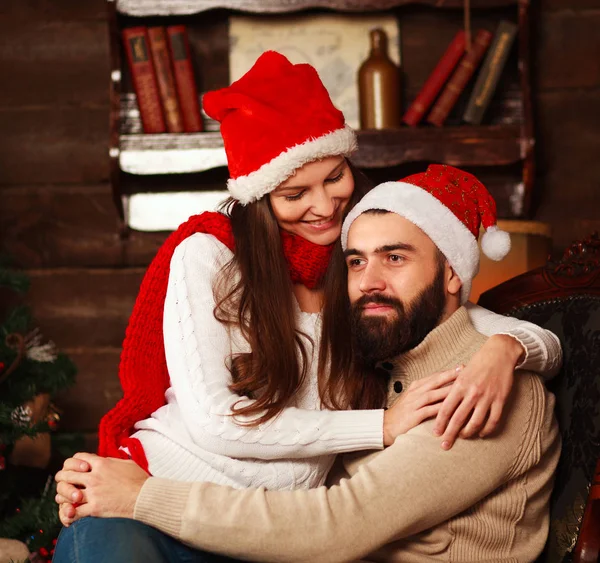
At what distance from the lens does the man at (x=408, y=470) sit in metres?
1.39

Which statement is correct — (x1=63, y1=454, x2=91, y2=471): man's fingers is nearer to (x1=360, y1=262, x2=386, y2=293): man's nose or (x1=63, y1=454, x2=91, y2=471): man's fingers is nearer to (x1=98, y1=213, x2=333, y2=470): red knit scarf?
(x1=98, y1=213, x2=333, y2=470): red knit scarf

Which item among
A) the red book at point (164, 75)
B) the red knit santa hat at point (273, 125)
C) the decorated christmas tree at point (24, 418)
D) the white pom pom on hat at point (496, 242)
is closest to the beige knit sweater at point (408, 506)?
the white pom pom on hat at point (496, 242)

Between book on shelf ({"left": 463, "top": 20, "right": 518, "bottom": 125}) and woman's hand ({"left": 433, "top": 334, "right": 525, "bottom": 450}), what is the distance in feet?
4.73

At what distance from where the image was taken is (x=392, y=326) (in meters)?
1.59

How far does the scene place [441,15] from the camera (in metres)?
2.89

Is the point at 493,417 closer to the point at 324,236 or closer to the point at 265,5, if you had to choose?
the point at 324,236

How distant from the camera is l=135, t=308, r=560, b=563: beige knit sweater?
4.54 ft

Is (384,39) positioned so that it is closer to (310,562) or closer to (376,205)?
(376,205)

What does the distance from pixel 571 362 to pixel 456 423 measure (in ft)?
1.16

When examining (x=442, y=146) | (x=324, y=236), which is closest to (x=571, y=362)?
(x=324, y=236)

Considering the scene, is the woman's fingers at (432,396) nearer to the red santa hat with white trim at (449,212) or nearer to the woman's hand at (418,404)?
the woman's hand at (418,404)

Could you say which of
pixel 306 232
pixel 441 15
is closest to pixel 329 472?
pixel 306 232

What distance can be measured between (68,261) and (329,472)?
5.32 ft

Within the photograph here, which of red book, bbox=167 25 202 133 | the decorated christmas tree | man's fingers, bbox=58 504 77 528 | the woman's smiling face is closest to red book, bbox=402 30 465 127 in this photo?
red book, bbox=167 25 202 133
